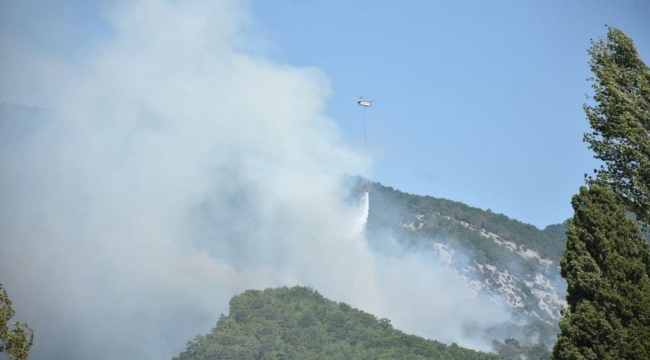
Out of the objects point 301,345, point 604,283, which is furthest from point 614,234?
point 301,345

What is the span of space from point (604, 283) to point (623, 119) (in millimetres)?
8278

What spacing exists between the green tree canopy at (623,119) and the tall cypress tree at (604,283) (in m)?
1.99

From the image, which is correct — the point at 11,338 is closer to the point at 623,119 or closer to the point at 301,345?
the point at 623,119

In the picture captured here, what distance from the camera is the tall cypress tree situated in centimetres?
3828

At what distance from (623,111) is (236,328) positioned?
498ft

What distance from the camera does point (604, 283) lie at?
39.0 metres

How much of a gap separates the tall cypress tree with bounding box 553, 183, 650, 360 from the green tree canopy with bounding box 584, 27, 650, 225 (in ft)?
6.54

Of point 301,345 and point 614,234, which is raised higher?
point 301,345

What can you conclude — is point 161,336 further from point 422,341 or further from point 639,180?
point 639,180

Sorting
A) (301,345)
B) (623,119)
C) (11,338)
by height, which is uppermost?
(301,345)

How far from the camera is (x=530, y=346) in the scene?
200 m

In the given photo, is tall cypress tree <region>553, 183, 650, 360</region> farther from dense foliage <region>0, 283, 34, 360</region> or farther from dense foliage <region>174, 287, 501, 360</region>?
dense foliage <region>174, 287, 501, 360</region>

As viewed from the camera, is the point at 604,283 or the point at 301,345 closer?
the point at 604,283

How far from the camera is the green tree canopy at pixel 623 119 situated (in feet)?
141
